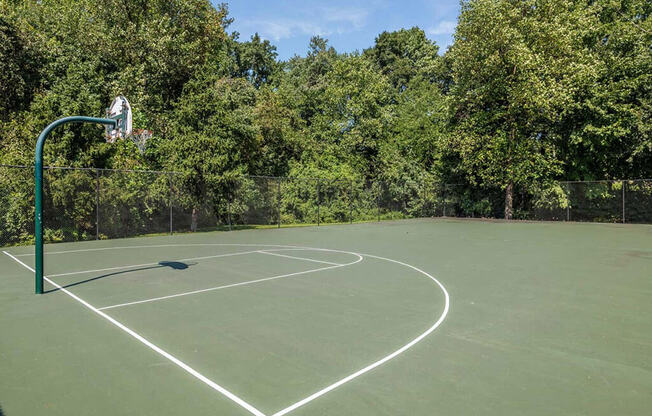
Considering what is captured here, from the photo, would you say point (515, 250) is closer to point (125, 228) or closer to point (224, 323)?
point (224, 323)

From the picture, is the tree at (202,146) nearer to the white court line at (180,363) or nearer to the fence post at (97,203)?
the fence post at (97,203)

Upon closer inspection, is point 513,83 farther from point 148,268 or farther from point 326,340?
point 326,340

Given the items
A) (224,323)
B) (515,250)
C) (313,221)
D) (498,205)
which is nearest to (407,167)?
(498,205)

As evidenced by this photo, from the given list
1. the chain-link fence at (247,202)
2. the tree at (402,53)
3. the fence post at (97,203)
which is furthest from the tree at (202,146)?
the tree at (402,53)

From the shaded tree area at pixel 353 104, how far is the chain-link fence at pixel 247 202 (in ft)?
0.77

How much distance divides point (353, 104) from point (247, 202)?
1749cm

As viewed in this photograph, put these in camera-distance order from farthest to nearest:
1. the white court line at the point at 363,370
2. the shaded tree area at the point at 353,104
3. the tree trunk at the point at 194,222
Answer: the tree trunk at the point at 194,222 → the shaded tree area at the point at 353,104 → the white court line at the point at 363,370

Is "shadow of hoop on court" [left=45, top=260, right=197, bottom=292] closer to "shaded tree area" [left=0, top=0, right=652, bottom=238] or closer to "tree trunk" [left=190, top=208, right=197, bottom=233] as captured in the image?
"shaded tree area" [left=0, top=0, right=652, bottom=238]

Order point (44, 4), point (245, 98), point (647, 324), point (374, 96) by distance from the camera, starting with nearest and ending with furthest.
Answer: point (647, 324)
point (44, 4)
point (245, 98)
point (374, 96)

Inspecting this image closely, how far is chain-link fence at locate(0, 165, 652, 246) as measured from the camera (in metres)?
15.7

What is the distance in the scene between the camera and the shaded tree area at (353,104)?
19.0 meters

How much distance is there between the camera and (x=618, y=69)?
25953 mm

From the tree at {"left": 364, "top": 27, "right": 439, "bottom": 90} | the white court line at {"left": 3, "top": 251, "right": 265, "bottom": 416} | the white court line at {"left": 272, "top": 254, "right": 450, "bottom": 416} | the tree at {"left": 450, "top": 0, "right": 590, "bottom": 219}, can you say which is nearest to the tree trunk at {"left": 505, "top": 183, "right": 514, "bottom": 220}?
the tree at {"left": 450, "top": 0, "right": 590, "bottom": 219}

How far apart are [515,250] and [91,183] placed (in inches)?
655
